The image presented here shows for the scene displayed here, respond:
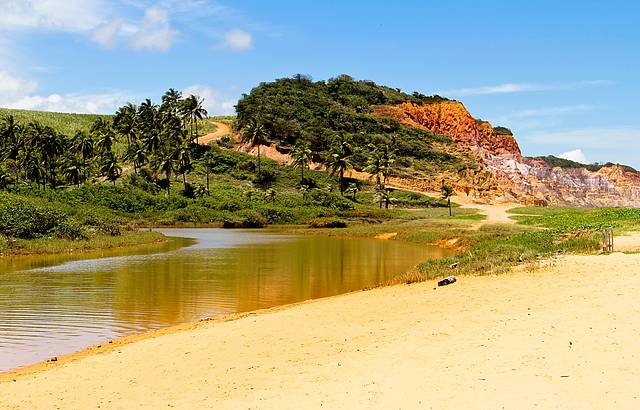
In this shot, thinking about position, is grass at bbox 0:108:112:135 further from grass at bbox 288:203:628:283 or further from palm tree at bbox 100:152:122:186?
grass at bbox 288:203:628:283

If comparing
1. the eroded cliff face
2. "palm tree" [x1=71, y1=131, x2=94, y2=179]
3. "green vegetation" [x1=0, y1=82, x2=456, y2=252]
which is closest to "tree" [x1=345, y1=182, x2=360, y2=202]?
"green vegetation" [x1=0, y1=82, x2=456, y2=252]

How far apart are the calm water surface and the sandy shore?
288 cm

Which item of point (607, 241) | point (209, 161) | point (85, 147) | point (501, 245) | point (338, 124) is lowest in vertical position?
point (501, 245)

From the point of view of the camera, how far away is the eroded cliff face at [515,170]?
12769cm

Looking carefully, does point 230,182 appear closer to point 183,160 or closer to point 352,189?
point 183,160

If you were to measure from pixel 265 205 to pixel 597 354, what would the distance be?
77.0m

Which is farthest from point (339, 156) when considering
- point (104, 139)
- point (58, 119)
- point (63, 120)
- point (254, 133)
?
point (58, 119)

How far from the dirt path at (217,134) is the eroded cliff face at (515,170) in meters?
34.9

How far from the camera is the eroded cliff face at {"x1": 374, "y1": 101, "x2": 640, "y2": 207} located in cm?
12769

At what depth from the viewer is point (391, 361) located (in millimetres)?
11117

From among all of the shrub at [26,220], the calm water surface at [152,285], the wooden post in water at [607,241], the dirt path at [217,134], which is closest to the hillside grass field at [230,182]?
the shrub at [26,220]

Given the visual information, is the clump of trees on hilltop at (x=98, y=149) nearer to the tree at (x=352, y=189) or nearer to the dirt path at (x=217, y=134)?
the dirt path at (x=217, y=134)

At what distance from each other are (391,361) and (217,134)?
124 meters

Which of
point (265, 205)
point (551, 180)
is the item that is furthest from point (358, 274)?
point (551, 180)
